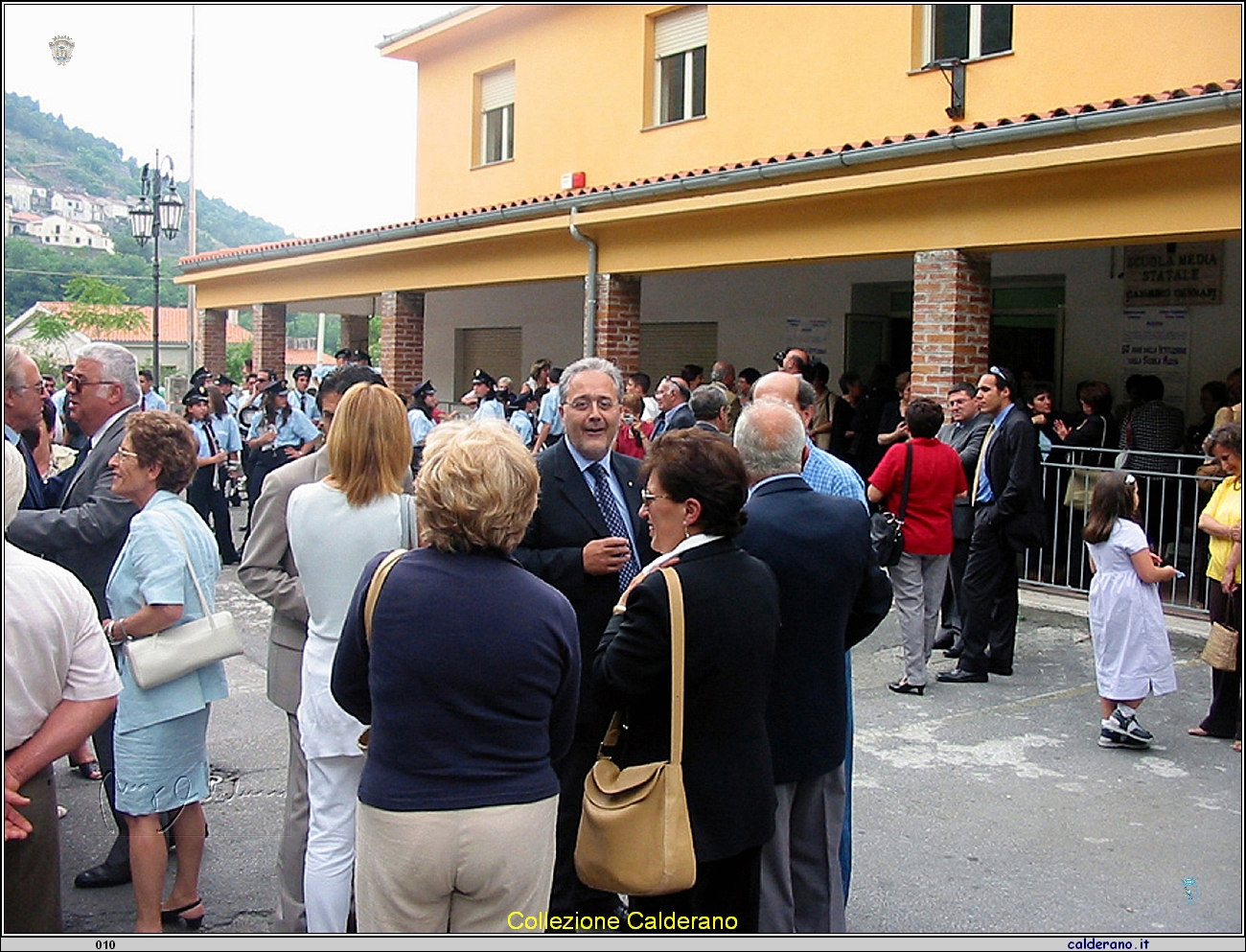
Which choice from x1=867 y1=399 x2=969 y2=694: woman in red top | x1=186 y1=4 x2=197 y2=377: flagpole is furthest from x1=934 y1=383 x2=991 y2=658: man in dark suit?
x1=186 y1=4 x2=197 y2=377: flagpole

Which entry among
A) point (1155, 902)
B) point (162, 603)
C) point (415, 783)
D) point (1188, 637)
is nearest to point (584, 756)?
point (415, 783)

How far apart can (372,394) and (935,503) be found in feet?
15.3

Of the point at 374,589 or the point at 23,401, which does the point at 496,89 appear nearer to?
the point at 23,401

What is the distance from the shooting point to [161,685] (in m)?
4.00

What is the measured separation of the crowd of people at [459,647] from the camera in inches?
107

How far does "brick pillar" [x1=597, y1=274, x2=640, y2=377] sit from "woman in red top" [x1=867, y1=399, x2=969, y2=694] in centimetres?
612

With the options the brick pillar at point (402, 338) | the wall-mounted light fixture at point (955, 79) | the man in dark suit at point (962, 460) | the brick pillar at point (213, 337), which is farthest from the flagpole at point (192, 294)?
the man in dark suit at point (962, 460)

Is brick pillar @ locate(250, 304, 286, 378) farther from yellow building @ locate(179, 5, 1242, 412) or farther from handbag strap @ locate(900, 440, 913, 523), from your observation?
handbag strap @ locate(900, 440, 913, 523)

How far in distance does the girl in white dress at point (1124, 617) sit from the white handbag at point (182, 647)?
4490 mm

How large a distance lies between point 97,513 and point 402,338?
1305 centimetres

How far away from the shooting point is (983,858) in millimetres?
4785

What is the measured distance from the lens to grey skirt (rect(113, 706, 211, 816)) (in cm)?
390

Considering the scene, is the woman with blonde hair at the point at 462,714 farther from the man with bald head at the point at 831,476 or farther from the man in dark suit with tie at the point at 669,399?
the man in dark suit with tie at the point at 669,399

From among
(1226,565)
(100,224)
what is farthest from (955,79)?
(100,224)
